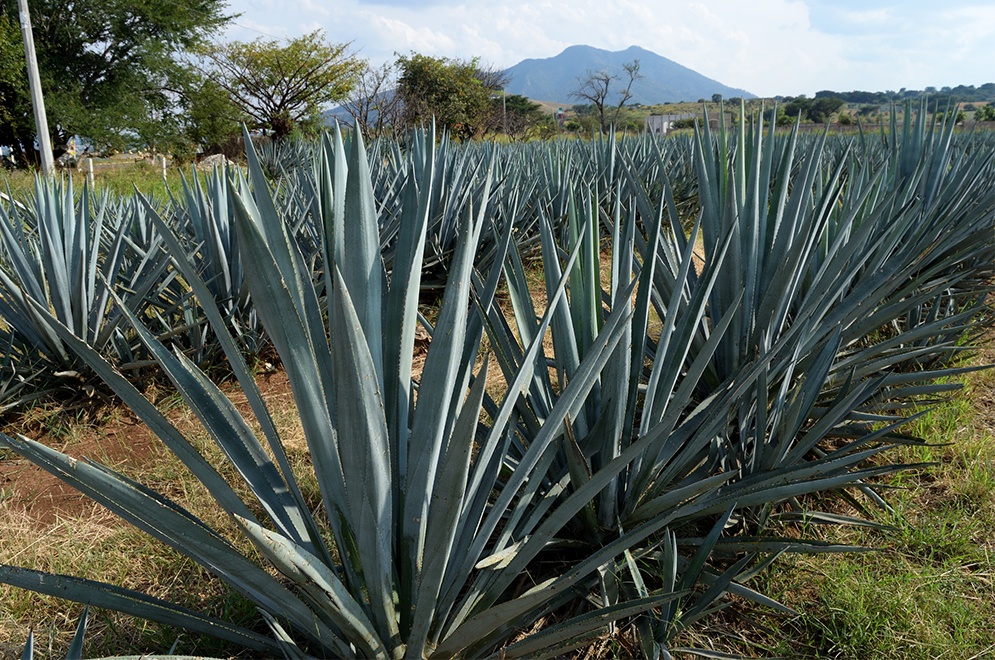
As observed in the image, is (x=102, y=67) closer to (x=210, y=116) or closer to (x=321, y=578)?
(x=210, y=116)

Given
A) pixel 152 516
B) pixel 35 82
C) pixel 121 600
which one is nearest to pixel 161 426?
pixel 152 516

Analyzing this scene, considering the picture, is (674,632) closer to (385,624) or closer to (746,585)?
(746,585)

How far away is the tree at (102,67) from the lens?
17641 mm

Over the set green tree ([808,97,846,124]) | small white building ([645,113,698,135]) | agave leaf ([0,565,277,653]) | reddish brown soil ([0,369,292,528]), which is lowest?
reddish brown soil ([0,369,292,528])

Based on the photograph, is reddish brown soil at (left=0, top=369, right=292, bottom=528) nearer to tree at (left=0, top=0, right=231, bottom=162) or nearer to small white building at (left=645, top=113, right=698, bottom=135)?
small white building at (left=645, top=113, right=698, bottom=135)

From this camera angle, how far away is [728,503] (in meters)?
1.19

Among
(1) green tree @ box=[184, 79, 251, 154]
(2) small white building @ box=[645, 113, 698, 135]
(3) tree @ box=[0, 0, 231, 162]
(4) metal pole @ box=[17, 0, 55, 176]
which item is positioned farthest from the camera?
(1) green tree @ box=[184, 79, 251, 154]

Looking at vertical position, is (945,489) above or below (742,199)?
below

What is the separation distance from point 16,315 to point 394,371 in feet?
7.58

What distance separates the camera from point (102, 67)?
19.5m

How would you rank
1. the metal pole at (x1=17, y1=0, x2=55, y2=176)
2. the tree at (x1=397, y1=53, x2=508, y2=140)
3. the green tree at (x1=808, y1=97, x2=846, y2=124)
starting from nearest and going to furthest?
the metal pole at (x1=17, y1=0, x2=55, y2=176)
the tree at (x1=397, y1=53, x2=508, y2=140)
the green tree at (x1=808, y1=97, x2=846, y2=124)

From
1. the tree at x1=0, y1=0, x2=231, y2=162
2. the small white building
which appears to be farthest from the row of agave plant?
the tree at x1=0, y1=0, x2=231, y2=162

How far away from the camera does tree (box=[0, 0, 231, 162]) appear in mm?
17641

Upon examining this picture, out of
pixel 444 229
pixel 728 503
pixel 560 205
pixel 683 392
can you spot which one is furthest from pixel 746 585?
pixel 560 205
